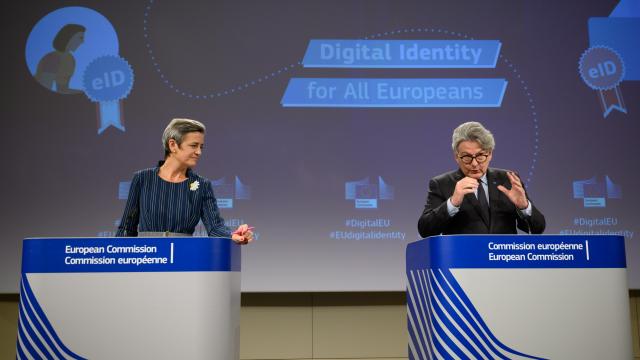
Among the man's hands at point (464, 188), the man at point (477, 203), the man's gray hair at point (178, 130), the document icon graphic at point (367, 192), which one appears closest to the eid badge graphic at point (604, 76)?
the document icon graphic at point (367, 192)

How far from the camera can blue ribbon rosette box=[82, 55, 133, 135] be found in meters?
4.09

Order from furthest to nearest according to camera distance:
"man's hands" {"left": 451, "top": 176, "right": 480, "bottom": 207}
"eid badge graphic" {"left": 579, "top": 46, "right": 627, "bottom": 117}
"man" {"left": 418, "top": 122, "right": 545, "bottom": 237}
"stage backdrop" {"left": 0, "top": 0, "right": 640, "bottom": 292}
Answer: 1. "eid badge graphic" {"left": 579, "top": 46, "right": 627, "bottom": 117}
2. "stage backdrop" {"left": 0, "top": 0, "right": 640, "bottom": 292}
3. "man" {"left": 418, "top": 122, "right": 545, "bottom": 237}
4. "man's hands" {"left": 451, "top": 176, "right": 480, "bottom": 207}

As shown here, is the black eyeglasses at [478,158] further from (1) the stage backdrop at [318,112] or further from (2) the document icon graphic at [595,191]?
(2) the document icon graphic at [595,191]

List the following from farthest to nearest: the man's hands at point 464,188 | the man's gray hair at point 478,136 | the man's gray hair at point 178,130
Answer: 1. the man's gray hair at point 178,130
2. the man's gray hair at point 478,136
3. the man's hands at point 464,188

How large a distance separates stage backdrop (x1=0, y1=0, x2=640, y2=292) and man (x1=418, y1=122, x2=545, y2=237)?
1518mm

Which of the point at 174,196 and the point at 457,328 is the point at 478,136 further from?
the point at 174,196

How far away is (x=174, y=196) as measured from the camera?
2549mm

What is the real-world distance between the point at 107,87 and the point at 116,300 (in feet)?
8.06

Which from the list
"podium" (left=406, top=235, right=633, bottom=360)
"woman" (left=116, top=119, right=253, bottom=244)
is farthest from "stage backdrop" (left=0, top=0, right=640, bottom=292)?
"podium" (left=406, top=235, right=633, bottom=360)

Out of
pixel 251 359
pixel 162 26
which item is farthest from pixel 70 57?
pixel 251 359

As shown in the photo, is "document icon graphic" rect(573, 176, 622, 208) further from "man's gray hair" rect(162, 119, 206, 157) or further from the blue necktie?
"man's gray hair" rect(162, 119, 206, 157)

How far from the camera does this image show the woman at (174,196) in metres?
2.53

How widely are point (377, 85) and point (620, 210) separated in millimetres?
1917

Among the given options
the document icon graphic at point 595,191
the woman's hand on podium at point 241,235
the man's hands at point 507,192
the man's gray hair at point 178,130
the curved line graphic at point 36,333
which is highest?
the man's gray hair at point 178,130
